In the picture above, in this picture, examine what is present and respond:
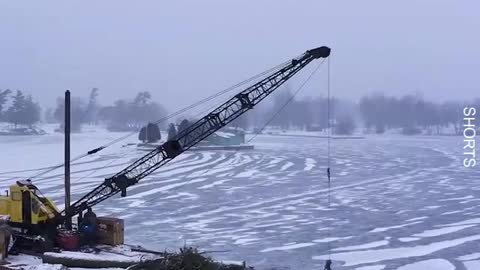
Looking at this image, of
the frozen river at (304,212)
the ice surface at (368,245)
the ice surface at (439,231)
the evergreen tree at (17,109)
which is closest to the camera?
the frozen river at (304,212)

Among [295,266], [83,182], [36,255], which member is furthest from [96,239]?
[83,182]

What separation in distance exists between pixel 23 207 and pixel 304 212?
10295 mm

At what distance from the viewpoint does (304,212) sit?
23125 millimetres

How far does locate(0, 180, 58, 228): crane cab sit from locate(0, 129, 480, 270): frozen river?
9.39ft

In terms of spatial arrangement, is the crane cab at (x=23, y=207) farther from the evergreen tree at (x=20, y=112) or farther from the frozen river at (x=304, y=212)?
the evergreen tree at (x=20, y=112)

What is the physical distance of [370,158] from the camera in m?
50.4

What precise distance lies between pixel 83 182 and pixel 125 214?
10.3 m

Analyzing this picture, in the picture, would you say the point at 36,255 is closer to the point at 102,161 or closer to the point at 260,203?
the point at 260,203

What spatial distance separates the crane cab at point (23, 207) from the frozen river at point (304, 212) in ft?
9.39

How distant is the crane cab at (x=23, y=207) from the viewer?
664 inches

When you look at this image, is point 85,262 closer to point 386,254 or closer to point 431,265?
point 386,254

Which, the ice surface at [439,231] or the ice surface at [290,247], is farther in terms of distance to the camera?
the ice surface at [439,231]

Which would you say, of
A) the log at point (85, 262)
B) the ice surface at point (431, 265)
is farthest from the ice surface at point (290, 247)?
the log at point (85, 262)

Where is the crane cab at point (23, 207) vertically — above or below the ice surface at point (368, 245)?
above
